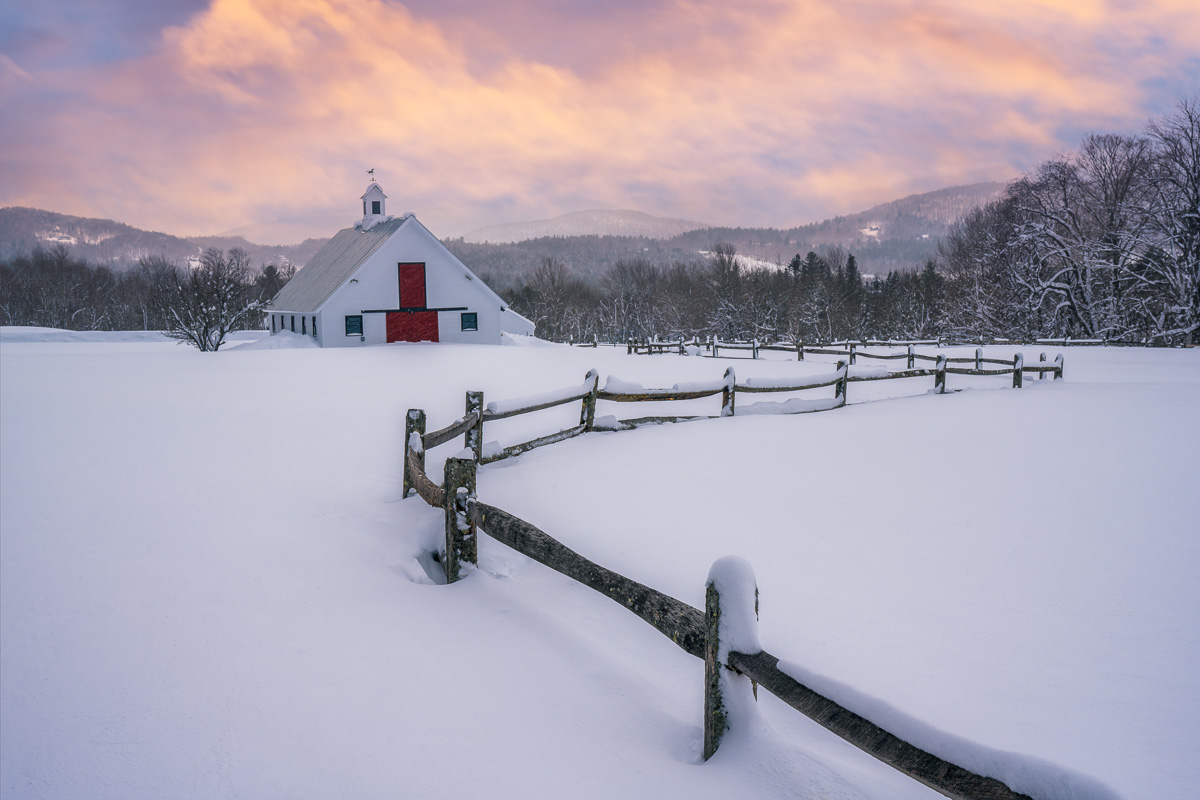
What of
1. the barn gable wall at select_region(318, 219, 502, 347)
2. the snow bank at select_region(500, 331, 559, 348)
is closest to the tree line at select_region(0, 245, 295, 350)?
the barn gable wall at select_region(318, 219, 502, 347)

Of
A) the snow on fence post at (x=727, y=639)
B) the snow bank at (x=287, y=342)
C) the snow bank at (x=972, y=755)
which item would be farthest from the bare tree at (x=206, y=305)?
the snow bank at (x=972, y=755)

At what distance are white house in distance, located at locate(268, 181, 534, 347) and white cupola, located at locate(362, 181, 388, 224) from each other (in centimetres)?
172

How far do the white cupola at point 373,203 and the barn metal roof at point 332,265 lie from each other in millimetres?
1091

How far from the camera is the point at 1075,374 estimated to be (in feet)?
74.5

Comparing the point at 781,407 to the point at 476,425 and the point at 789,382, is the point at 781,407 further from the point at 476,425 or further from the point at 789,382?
the point at 476,425

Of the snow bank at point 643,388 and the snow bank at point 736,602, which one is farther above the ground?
A: the snow bank at point 643,388

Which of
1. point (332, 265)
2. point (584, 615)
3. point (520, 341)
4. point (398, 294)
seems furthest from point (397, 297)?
point (584, 615)

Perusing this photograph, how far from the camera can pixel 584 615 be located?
15.8 ft

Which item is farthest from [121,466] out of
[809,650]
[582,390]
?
[809,650]

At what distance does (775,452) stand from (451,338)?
29028 mm

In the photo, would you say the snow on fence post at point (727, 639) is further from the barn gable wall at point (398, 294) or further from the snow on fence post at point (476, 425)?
the barn gable wall at point (398, 294)

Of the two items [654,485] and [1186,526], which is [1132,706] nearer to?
[1186,526]

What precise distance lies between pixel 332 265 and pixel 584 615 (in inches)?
1520

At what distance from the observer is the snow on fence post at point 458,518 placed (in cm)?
532
